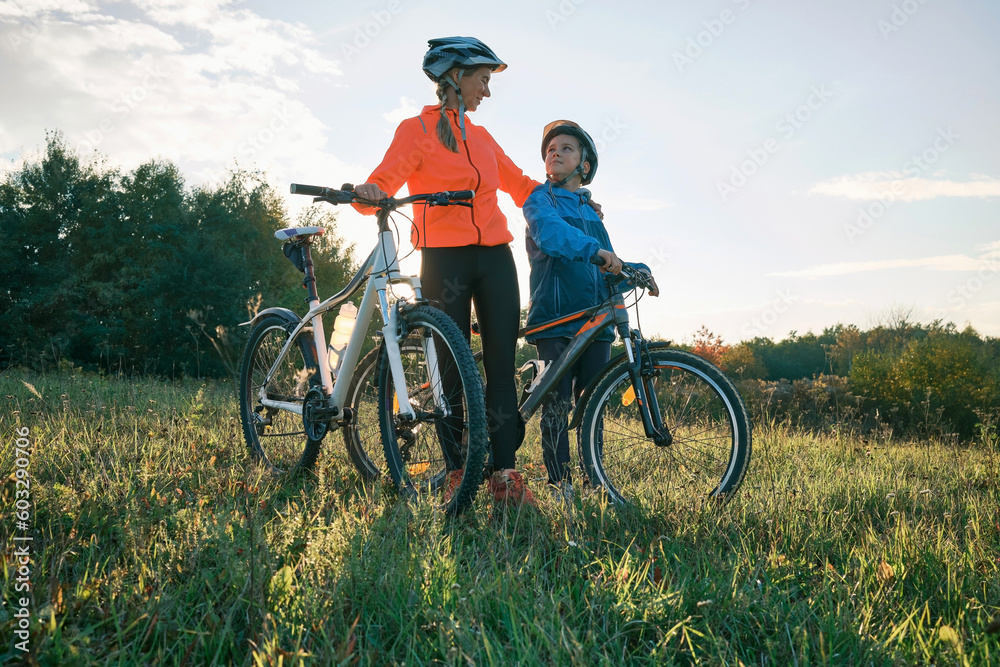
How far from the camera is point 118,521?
2.49m

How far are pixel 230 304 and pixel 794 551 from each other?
19.1m

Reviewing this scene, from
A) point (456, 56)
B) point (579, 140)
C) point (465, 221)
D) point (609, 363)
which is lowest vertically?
point (609, 363)

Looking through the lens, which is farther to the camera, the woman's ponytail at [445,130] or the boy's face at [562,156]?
the boy's face at [562,156]

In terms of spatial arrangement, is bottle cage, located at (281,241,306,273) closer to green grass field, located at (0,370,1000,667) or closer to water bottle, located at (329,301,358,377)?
water bottle, located at (329,301,358,377)

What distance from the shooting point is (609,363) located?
3.29 m

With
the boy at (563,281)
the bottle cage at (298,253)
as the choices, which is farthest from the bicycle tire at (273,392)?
the boy at (563,281)

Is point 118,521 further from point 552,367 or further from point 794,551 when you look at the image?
point 794,551

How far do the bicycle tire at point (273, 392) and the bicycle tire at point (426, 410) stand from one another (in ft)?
2.58

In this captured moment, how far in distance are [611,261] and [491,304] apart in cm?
67

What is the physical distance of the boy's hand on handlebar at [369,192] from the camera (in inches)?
116

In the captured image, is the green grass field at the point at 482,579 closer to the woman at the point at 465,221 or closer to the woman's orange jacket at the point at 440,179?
the woman at the point at 465,221

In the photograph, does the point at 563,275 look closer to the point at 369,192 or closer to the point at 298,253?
the point at 369,192

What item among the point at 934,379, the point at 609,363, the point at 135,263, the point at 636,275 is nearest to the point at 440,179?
the point at 636,275

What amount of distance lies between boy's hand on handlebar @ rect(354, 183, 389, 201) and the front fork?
1.42 metres
